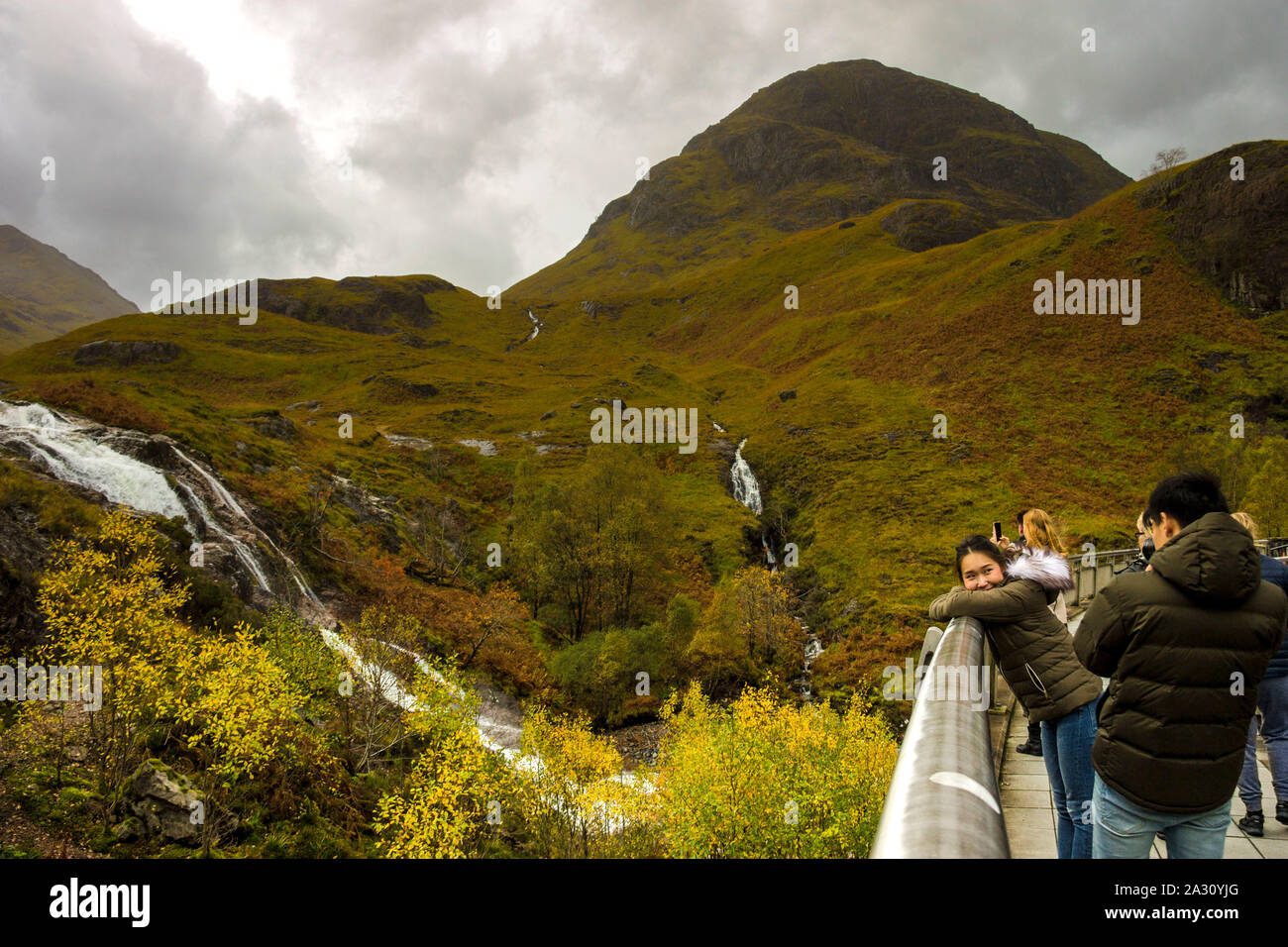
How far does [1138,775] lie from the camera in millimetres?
3438

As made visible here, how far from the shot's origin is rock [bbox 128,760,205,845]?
53.5ft

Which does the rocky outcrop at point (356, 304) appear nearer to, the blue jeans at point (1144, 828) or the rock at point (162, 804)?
the rock at point (162, 804)

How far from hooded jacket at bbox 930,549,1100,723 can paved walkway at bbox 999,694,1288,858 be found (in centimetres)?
97

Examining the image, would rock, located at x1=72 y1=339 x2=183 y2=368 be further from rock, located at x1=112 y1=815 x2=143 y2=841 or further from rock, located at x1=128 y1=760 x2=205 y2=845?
rock, located at x1=112 y1=815 x2=143 y2=841

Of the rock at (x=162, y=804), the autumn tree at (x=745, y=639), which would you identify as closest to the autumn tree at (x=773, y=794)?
the autumn tree at (x=745, y=639)

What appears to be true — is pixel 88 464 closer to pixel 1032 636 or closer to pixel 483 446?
pixel 1032 636

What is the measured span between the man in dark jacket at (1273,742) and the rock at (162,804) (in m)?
22.2

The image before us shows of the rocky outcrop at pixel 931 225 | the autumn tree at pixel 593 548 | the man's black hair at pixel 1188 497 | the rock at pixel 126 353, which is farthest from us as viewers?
the rocky outcrop at pixel 931 225

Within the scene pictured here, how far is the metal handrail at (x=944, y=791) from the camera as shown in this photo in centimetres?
196

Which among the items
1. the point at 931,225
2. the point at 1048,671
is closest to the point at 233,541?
the point at 1048,671

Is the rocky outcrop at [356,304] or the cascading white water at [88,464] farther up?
the rocky outcrop at [356,304]

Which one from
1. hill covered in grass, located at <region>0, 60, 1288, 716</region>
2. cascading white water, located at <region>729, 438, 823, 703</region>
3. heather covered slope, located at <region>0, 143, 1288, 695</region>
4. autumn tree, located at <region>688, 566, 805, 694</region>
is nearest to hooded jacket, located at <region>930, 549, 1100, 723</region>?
heather covered slope, located at <region>0, 143, 1288, 695</region>

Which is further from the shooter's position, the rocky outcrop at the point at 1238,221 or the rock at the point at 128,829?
the rocky outcrop at the point at 1238,221
